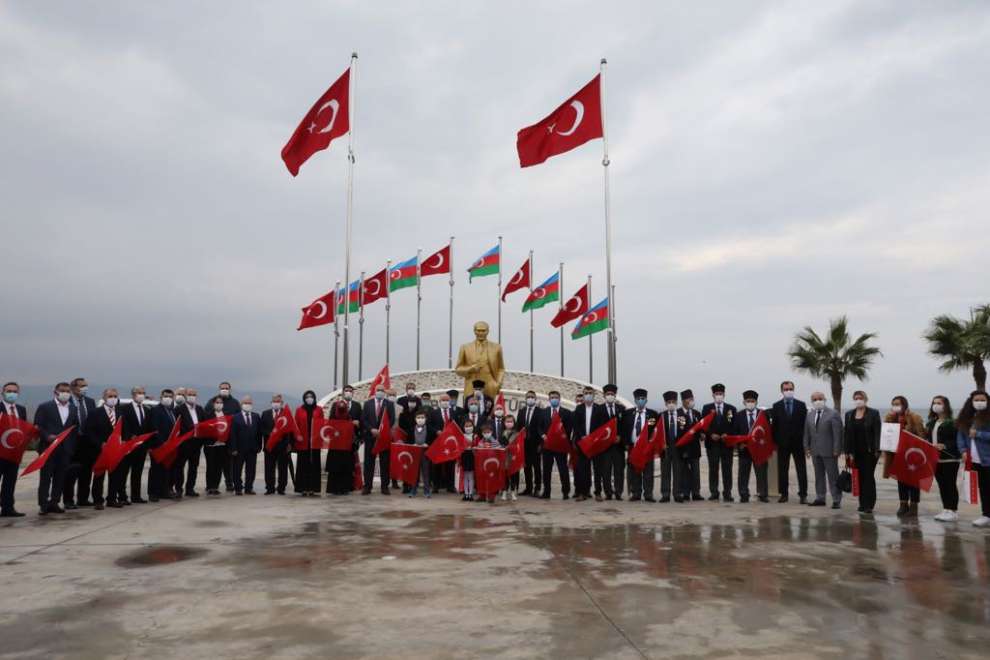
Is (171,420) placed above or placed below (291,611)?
above

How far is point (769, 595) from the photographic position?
545cm

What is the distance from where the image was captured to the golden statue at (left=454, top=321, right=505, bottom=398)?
16.2 metres

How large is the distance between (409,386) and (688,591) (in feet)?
29.9

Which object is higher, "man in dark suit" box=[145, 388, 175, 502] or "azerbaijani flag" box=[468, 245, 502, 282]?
"azerbaijani flag" box=[468, 245, 502, 282]

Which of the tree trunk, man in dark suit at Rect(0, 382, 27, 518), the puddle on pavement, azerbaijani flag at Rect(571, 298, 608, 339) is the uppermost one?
azerbaijani flag at Rect(571, 298, 608, 339)

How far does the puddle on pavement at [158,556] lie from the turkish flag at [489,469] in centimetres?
543

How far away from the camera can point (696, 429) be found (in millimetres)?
12141

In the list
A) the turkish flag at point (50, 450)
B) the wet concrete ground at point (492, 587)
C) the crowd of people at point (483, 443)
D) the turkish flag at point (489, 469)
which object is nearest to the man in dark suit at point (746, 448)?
the crowd of people at point (483, 443)

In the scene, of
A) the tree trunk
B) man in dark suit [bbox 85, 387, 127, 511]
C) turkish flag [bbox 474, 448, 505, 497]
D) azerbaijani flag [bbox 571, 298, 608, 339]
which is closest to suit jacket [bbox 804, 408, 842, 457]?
turkish flag [bbox 474, 448, 505, 497]

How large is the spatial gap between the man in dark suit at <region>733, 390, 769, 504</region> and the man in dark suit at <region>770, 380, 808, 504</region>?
322 mm

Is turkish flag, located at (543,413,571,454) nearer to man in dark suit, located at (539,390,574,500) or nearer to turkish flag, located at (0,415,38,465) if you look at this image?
man in dark suit, located at (539,390,574,500)

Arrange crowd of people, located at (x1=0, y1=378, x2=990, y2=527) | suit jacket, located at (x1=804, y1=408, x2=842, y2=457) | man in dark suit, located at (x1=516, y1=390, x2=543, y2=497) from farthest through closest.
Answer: man in dark suit, located at (x1=516, y1=390, x2=543, y2=497) → suit jacket, located at (x1=804, y1=408, x2=842, y2=457) → crowd of people, located at (x1=0, y1=378, x2=990, y2=527)

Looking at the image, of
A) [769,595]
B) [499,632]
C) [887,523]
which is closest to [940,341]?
[887,523]

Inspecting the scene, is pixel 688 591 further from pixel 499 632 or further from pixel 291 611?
pixel 291 611
